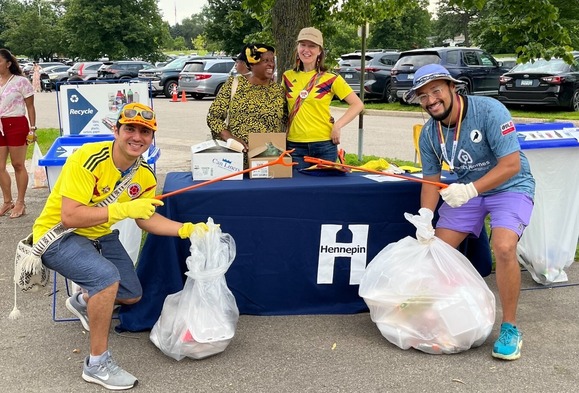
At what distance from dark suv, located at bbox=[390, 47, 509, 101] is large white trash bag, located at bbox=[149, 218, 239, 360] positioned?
42.2ft

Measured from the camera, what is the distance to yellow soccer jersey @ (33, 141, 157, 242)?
3064 millimetres

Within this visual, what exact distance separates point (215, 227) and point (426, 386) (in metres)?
1.39

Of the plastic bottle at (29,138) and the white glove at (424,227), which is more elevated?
the plastic bottle at (29,138)

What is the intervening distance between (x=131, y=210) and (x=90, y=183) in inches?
9.7

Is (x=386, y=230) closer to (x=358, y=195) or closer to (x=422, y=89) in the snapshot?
(x=358, y=195)

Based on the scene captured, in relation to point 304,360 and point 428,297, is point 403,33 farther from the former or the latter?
point 304,360

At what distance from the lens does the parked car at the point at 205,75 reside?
20.7 meters

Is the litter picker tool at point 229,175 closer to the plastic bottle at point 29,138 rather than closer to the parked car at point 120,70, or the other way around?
the plastic bottle at point 29,138

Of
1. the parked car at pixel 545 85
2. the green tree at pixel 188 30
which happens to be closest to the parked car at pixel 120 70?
the parked car at pixel 545 85

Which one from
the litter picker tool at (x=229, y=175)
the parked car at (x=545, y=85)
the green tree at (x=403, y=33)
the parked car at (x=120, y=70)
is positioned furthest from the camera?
the green tree at (x=403, y=33)

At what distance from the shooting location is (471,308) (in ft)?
11.1

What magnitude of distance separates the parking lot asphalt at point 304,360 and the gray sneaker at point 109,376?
1.8 inches

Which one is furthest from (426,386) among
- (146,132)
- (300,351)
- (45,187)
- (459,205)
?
(45,187)

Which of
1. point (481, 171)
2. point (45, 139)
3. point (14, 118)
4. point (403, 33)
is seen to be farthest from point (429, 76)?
point (403, 33)
